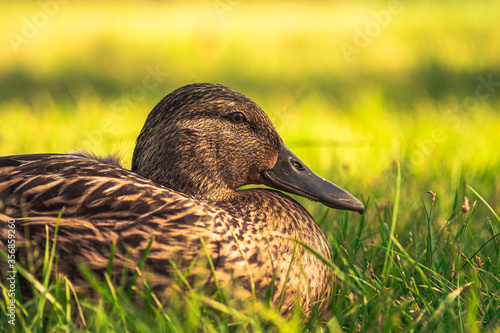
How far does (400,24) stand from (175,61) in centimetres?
393

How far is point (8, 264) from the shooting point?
2102 millimetres

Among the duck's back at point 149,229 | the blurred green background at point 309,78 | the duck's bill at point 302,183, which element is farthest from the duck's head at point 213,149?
the blurred green background at point 309,78

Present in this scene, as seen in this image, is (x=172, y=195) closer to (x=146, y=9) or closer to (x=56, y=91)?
(x=56, y=91)

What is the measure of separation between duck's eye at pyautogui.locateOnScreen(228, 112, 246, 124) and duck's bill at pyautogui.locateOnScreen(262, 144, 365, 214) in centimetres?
24

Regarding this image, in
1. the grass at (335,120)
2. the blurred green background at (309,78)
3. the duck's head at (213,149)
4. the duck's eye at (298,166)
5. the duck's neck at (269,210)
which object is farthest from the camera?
the blurred green background at (309,78)

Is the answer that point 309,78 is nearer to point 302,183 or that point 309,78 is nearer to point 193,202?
point 302,183

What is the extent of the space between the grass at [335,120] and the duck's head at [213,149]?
31 centimetres

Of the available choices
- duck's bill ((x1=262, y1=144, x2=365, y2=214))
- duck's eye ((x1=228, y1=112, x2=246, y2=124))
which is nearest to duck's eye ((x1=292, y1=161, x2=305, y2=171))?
duck's bill ((x1=262, y1=144, x2=365, y2=214))

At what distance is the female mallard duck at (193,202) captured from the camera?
2.12 metres

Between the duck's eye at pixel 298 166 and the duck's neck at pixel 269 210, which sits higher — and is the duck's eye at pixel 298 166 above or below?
above

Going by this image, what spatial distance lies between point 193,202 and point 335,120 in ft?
12.5

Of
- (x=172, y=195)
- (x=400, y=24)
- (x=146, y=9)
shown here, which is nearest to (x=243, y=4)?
(x=146, y=9)

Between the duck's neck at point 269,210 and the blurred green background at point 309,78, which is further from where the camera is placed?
the blurred green background at point 309,78

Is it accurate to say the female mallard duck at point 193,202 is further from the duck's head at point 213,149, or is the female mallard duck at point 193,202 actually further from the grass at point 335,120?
the grass at point 335,120
